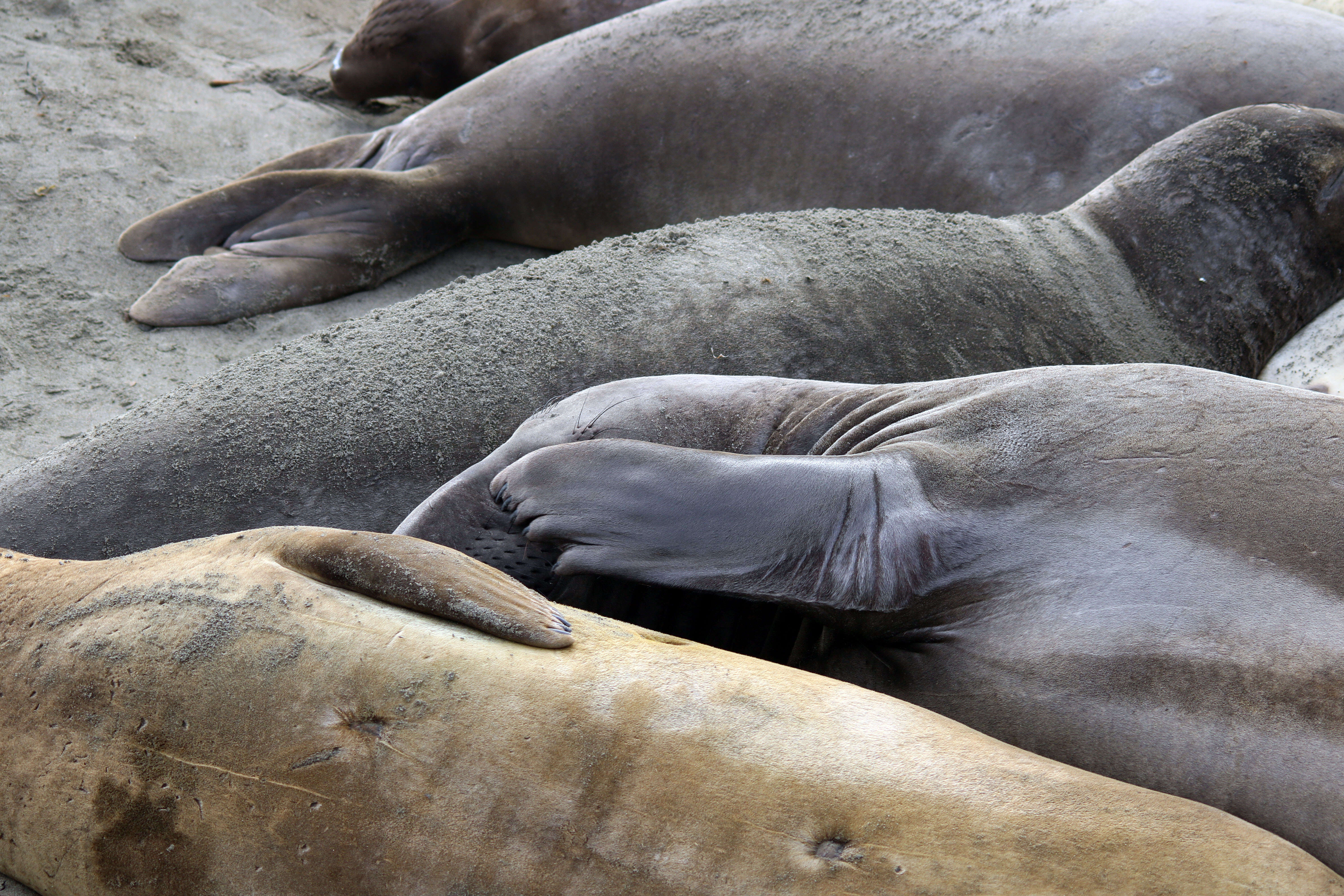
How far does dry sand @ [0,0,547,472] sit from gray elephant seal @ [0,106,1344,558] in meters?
0.83

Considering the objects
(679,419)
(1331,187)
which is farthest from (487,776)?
(1331,187)

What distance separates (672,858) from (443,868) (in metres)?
0.26

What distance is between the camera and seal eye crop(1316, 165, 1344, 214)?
10.2 feet

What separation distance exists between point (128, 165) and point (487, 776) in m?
3.88

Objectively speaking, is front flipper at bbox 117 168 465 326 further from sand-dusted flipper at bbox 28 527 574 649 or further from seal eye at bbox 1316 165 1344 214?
seal eye at bbox 1316 165 1344 214

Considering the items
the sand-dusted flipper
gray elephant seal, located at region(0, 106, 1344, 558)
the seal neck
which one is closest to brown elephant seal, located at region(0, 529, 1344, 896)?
the sand-dusted flipper

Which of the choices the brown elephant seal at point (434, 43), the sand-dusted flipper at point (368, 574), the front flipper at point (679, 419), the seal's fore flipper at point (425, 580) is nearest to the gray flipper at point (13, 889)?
the sand-dusted flipper at point (368, 574)

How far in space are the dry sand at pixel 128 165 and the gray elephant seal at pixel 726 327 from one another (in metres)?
0.39

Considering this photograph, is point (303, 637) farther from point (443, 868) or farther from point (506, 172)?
point (506, 172)

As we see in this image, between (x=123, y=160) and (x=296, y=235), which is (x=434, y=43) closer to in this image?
(x=123, y=160)

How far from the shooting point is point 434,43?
208 inches

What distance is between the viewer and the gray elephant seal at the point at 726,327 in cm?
244

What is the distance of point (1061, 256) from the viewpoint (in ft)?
9.98

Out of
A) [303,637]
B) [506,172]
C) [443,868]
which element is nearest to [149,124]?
[506,172]
